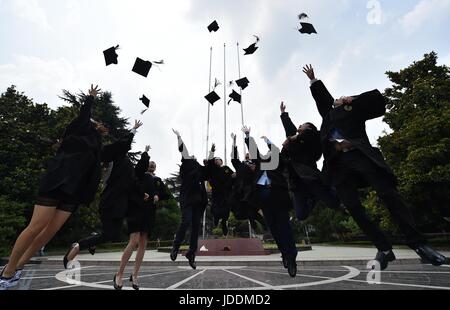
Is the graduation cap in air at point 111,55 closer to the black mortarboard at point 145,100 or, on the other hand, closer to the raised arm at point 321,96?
the black mortarboard at point 145,100

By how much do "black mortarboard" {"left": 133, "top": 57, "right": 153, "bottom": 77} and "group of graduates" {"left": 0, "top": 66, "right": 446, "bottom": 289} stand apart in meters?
1.46

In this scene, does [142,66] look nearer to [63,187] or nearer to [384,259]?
[63,187]

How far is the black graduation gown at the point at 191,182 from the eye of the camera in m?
6.14

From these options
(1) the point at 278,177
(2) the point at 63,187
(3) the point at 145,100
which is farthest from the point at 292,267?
(3) the point at 145,100

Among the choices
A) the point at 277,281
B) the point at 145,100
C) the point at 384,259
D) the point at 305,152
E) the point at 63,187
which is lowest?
the point at 277,281

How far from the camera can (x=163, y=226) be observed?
40.1m

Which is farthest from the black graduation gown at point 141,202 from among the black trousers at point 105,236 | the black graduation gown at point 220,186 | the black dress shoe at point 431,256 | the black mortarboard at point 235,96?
the black dress shoe at point 431,256

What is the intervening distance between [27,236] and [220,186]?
359 centimetres

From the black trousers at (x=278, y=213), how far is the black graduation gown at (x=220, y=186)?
1.38 metres

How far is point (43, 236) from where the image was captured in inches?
157

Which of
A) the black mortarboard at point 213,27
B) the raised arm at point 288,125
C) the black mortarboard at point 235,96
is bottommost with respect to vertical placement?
the raised arm at point 288,125

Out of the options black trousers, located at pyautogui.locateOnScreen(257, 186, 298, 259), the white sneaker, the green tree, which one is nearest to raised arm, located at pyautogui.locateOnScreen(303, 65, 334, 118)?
black trousers, located at pyautogui.locateOnScreen(257, 186, 298, 259)
